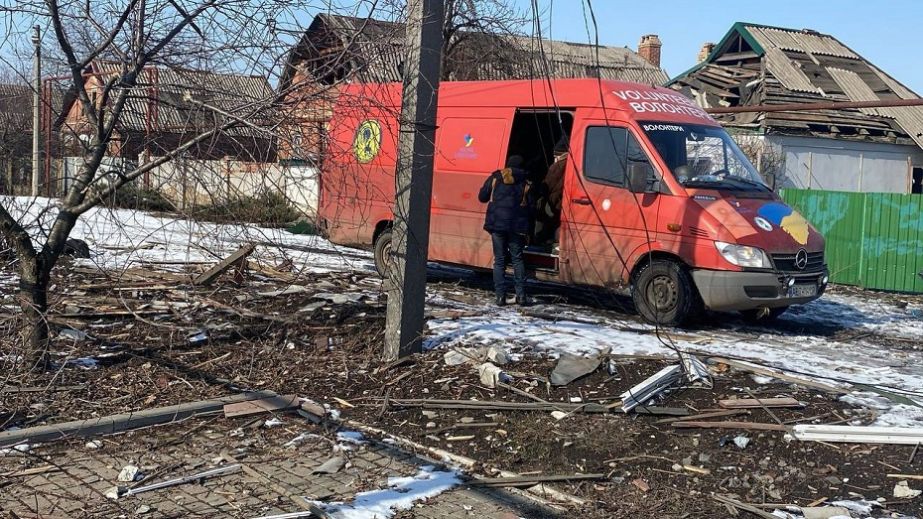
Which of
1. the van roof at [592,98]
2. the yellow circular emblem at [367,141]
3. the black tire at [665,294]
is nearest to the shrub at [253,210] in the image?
the yellow circular emblem at [367,141]

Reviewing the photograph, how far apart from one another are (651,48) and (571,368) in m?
34.9

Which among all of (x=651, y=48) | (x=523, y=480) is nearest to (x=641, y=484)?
(x=523, y=480)

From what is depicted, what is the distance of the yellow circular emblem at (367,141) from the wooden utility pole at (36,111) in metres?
2.15

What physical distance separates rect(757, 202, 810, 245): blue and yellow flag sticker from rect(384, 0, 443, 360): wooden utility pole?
3.84 meters

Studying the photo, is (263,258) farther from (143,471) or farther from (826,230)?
(826,230)

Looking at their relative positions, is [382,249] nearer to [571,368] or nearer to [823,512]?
A: [571,368]

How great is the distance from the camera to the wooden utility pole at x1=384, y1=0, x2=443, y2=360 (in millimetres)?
7547

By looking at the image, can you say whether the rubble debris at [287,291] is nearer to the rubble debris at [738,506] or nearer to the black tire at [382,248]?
the black tire at [382,248]

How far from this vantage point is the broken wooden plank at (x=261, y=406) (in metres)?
6.59

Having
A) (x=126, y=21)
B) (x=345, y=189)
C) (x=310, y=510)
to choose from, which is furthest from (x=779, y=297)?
(x=126, y=21)

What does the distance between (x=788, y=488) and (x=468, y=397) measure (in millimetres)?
2471

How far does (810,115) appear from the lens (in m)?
26.0

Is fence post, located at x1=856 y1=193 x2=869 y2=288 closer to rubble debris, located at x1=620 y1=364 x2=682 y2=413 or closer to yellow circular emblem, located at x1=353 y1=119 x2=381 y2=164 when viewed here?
rubble debris, located at x1=620 y1=364 x2=682 y2=413

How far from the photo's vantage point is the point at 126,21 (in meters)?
6.27
